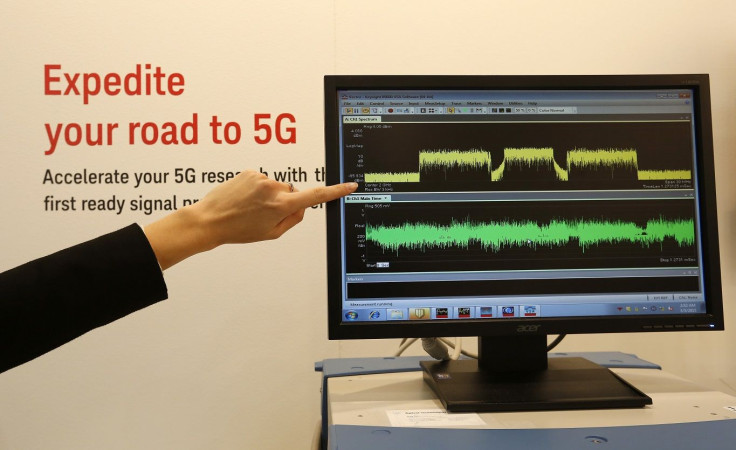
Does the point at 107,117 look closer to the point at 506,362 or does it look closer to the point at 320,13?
the point at 320,13

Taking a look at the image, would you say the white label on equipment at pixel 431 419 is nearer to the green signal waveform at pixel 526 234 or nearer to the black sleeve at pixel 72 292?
the green signal waveform at pixel 526 234

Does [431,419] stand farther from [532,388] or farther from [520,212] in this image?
[520,212]

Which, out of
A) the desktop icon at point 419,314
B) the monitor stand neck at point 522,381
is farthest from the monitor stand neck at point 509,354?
the desktop icon at point 419,314

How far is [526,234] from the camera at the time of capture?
95 cm

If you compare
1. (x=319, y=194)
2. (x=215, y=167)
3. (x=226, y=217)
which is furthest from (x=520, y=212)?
(x=215, y=167)

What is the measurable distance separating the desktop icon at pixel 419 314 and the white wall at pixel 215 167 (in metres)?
0.66

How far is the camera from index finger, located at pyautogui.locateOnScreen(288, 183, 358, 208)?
0.82 meters

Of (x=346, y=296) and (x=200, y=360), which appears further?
(x=200, y=360)

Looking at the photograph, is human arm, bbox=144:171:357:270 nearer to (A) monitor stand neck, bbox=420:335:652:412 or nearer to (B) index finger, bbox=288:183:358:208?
(B) index finger, bbox=288:183:358:208

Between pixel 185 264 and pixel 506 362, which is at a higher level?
pixel 185 264

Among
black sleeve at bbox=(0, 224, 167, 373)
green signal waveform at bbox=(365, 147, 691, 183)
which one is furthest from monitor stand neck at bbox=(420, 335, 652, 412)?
black sleeve at bbox=(0, 224, 167, 373)

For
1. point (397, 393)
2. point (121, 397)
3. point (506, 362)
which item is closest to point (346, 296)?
point (397, 393)

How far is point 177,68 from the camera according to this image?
5.14 ft

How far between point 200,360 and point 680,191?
112 cm
